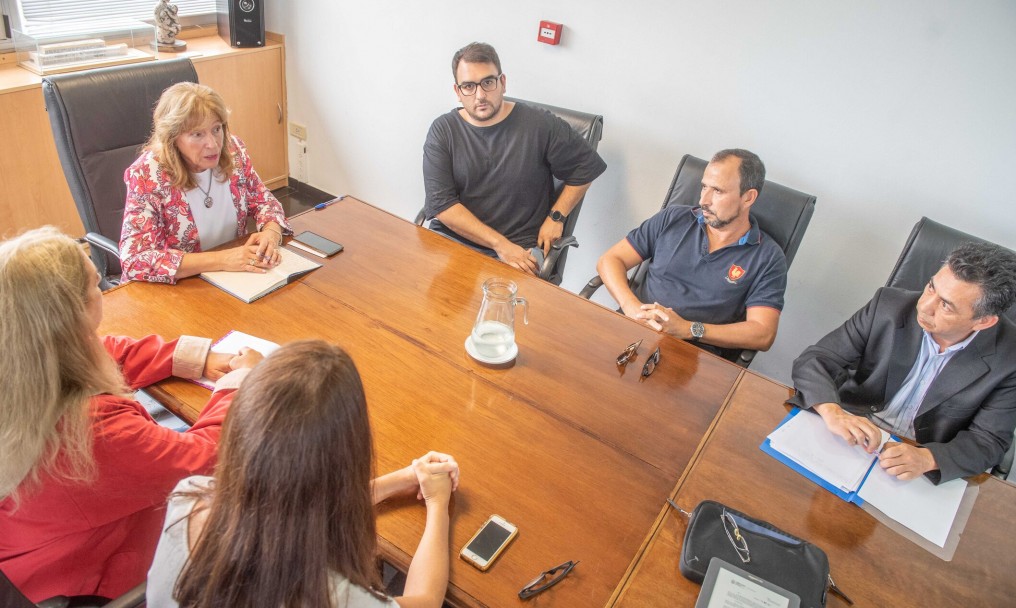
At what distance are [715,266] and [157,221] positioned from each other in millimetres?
1839

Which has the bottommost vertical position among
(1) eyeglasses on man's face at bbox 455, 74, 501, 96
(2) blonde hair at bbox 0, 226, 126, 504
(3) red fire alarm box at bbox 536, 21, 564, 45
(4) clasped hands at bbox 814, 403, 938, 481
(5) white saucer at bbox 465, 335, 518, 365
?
(5) white saucer at bbox 465, 335, 518, 365

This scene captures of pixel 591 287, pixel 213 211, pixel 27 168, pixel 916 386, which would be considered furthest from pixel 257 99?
pixel 916 386

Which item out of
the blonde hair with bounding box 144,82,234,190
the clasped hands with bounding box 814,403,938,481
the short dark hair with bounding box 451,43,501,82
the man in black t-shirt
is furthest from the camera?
the man in black t-shirt

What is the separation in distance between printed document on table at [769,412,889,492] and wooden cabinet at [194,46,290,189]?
321cm

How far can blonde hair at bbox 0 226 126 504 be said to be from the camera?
1.02 m

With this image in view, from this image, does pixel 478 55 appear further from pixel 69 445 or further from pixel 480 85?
pixel 69 445

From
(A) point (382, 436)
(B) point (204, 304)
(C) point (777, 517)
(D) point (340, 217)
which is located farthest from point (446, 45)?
(C) point (777, 517)

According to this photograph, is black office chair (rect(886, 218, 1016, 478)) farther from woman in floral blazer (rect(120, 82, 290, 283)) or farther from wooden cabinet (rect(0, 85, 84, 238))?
wooden cabinet (rect(0, 85, 84, 238))

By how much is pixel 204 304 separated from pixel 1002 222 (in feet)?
8.74

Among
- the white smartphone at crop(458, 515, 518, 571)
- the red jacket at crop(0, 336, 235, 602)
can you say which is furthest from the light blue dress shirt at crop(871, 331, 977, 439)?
the red jacket at crop(0, 336, 235, 602)

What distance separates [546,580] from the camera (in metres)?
1.18

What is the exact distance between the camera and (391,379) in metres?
1.58

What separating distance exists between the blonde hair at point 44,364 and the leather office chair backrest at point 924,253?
7.46ft

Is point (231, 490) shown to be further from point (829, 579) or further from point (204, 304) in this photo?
point (829, 579)
